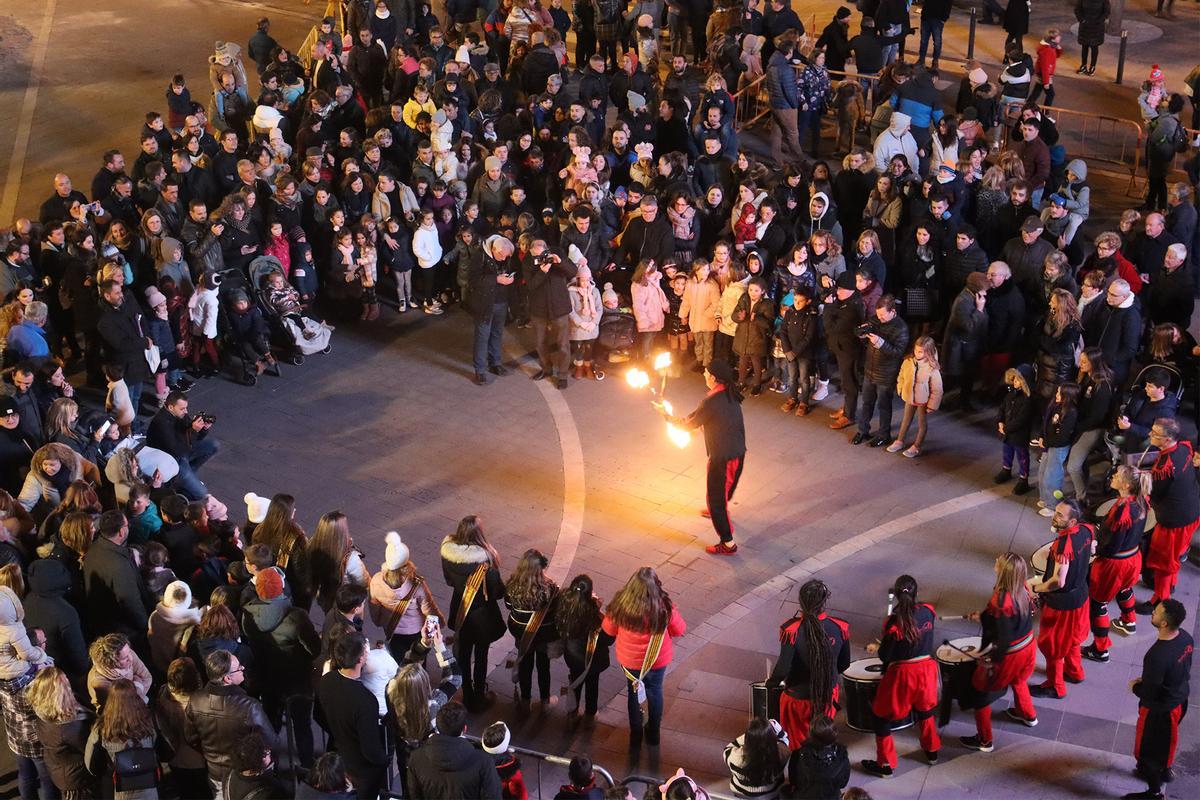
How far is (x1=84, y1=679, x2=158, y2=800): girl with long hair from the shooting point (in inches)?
367

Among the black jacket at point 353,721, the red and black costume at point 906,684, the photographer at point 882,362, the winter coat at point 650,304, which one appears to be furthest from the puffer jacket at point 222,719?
the winter coat at point 650,304

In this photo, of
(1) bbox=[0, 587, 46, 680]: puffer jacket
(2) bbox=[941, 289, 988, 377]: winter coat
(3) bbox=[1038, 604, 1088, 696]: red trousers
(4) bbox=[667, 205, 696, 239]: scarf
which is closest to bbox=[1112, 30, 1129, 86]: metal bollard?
(2) bbox=[941, 289, 988, 377]: winter coat

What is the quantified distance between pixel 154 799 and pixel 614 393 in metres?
7.80

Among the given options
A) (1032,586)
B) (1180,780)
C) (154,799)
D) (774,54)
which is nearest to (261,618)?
(154,799)

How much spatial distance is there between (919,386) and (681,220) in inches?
139

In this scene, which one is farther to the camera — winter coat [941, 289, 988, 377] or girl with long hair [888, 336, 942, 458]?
winter coat [941, 289, 988, 377]

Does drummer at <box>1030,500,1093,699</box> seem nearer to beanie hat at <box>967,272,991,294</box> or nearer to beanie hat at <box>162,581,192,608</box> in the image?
beanie hat at <box>967,272,991,294</box>

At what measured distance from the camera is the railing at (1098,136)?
67.5ft

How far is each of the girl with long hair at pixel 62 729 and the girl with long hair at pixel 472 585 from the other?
2651 millimetres

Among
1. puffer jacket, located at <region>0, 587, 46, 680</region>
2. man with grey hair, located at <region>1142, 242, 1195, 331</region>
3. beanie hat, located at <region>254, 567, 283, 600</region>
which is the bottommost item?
puffer jacket, located at <region>0, 587, 46, 680</region>

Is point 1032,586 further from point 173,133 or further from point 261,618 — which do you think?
point 173,133

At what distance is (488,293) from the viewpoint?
16.1 m

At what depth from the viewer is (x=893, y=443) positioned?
594 inches

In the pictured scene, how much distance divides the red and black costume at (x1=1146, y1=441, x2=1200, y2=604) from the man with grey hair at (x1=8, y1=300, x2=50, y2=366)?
10028mm
